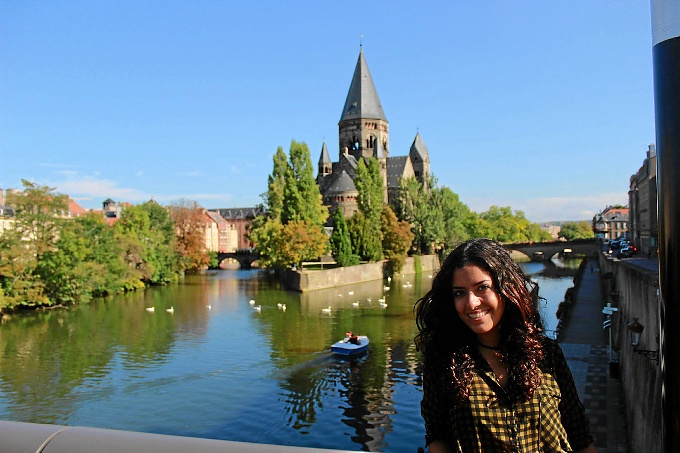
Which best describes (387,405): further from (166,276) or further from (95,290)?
(166,276)

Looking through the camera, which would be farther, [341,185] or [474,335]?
[341,185]

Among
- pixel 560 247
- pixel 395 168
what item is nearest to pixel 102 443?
pixel 560 247

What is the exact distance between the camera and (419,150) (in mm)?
86500

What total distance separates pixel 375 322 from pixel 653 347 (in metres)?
19.5

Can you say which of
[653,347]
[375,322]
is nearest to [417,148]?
[375,322]

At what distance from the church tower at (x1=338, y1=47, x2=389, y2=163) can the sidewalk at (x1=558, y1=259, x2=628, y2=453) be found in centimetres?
5707

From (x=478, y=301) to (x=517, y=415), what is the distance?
0.40 m

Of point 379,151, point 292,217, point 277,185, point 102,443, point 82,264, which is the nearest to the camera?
point 102,443

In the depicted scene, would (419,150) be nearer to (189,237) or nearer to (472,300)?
(189,237)

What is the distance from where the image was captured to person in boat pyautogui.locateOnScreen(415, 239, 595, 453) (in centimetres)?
202

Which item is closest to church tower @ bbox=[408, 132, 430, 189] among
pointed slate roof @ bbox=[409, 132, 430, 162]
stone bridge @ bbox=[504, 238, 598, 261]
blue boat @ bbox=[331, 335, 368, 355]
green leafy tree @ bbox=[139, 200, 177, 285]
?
pointed slate roof @ bbox=[409, 132, 430, 162]

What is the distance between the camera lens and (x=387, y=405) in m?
14.3

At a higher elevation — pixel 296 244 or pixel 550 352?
pixel 296 244

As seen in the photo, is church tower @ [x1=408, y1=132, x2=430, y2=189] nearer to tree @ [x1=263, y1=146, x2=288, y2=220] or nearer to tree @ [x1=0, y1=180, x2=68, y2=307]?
tree @ [x1=263, y1=146, x2=288, y2=220]
